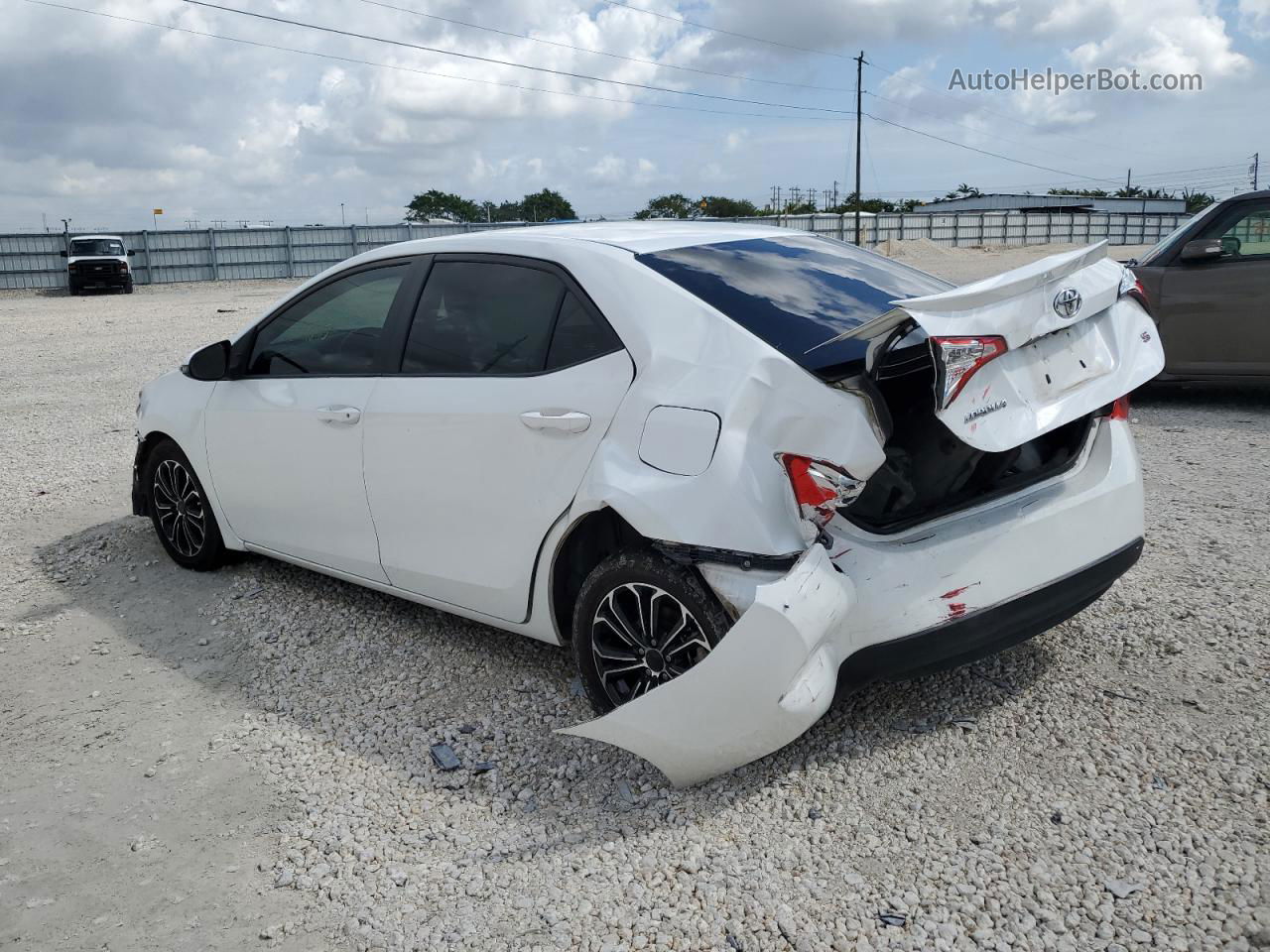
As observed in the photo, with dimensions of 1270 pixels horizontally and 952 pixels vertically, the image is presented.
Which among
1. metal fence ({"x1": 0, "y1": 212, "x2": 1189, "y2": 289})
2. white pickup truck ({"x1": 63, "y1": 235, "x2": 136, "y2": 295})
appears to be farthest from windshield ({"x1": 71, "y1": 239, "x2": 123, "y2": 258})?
metal fence ({"x1": 0, "y1": 212, "x2": 1189, "y2": 289})

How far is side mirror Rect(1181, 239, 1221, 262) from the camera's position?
792cm

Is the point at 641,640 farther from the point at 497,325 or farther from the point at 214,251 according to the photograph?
the point at 214,251

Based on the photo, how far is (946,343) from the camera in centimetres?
277

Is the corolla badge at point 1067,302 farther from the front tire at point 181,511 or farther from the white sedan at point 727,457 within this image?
the front tire at point 181,511

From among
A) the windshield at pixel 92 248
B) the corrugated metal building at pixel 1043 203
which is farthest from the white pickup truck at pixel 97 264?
the corrugated metal building at pixel 1043 203

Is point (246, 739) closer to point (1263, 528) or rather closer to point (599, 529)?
point (599, 529)

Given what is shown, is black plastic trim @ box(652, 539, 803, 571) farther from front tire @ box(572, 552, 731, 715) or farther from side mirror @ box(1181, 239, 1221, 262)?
side mirror @ box(1181, 239, 1221, 262)

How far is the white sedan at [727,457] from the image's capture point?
289cm

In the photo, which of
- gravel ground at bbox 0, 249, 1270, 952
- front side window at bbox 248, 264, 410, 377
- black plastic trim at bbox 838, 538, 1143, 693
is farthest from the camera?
front side window at bbox 248, 264, 410, 377

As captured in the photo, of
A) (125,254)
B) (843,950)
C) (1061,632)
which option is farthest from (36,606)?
(125,254)

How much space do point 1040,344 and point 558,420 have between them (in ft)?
4.77

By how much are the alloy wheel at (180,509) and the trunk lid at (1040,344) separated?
143 inches

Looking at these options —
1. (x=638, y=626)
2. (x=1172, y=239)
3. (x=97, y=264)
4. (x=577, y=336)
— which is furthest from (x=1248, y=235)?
(x=97, y=264)

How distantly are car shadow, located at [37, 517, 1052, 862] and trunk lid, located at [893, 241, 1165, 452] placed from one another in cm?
96
